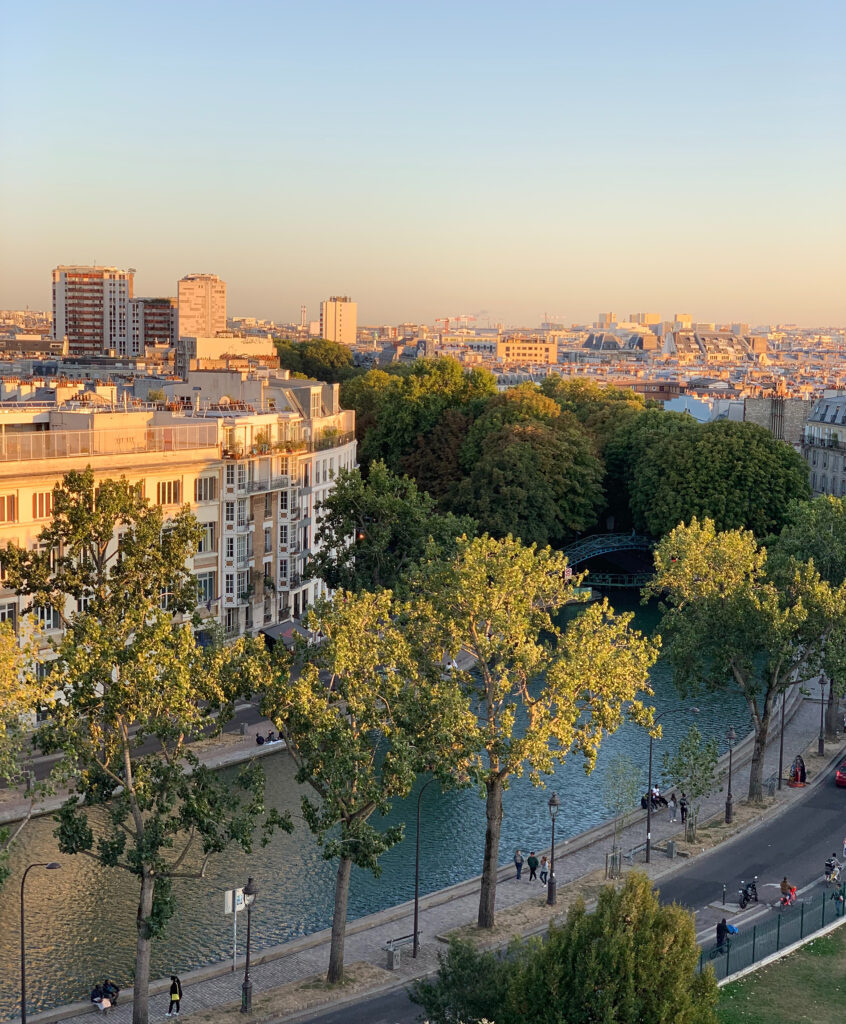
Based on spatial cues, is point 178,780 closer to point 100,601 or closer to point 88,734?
point 88,734

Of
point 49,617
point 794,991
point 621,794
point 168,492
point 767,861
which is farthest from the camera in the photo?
A: point 168,492

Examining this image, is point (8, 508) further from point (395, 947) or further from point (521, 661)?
point (395, 947)

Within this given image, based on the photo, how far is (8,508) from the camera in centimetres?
5609


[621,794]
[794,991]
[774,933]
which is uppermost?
[621,794]

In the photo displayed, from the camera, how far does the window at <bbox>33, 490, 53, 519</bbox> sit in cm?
5694

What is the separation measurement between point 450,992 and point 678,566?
1254 inches

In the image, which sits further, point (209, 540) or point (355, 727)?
point (209, 540)

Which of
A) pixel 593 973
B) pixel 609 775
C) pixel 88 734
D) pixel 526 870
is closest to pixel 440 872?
pixel 526 870

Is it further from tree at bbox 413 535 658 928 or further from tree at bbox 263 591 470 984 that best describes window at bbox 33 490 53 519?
tree at bbox 263 591 470 984

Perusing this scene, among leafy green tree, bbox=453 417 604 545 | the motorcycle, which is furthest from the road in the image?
leafy green tree, bbox=453 417 604 545

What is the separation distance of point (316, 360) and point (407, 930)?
128 m

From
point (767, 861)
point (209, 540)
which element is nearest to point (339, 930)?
point (767, 861)

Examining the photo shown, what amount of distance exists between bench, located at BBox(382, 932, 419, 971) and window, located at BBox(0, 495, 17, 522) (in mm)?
24810

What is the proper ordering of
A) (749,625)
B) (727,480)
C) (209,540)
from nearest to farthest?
(749,625), (209,540), (727,480)
